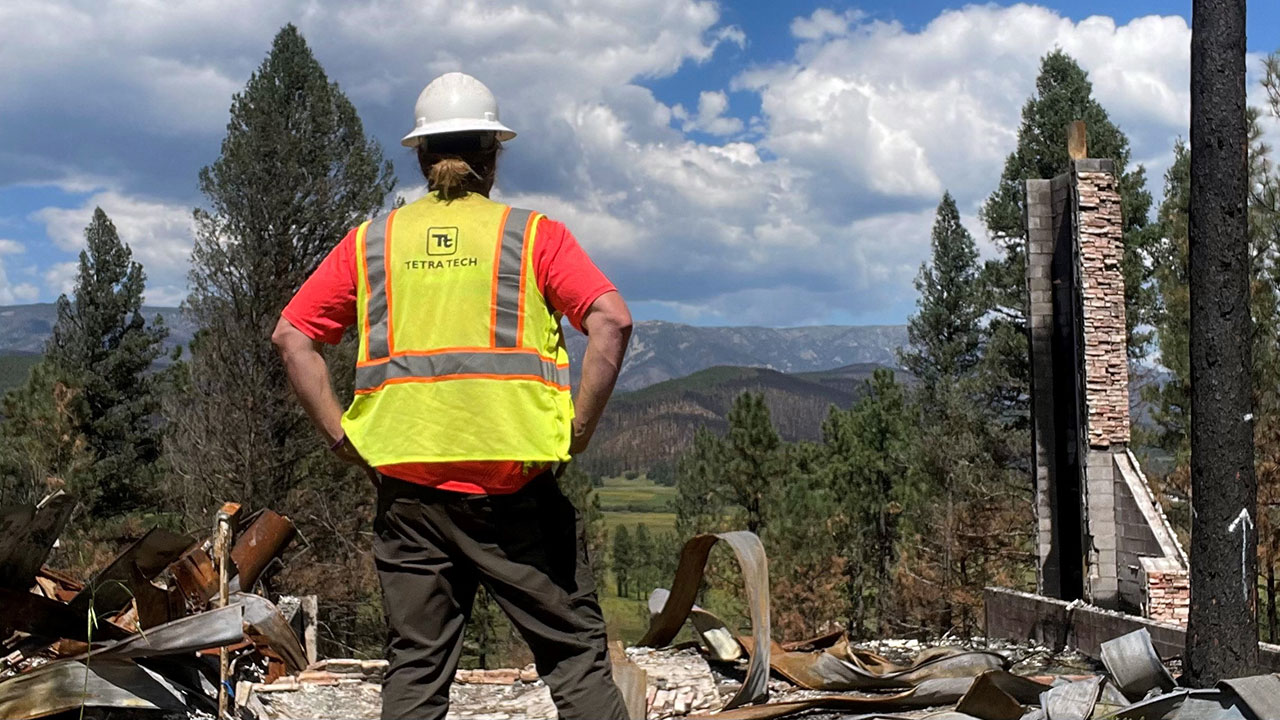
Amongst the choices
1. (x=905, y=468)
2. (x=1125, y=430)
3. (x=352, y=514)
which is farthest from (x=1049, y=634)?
(x=905, y=468)

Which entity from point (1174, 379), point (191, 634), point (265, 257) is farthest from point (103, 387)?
point (191, 634)

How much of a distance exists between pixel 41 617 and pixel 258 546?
1938mm

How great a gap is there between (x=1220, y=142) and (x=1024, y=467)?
28.4 meters

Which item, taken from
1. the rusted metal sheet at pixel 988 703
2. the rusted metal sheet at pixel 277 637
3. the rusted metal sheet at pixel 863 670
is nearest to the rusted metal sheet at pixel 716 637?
the rusted metal sheet at pixel 863 670

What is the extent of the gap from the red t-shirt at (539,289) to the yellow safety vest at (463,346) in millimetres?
27

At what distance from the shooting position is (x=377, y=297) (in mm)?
3250

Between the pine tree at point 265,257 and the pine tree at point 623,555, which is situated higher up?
the pine tree at point 265,257

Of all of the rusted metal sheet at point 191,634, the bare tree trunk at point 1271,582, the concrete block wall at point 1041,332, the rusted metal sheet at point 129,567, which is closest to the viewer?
the rusted metal sheet at point 191,634

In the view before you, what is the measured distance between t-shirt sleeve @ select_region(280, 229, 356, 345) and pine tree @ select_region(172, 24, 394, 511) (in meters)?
23.2

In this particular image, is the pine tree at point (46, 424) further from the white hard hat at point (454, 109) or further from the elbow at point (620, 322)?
the elbow at point (620, 322)

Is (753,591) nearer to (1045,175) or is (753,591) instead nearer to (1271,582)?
(1271,582)

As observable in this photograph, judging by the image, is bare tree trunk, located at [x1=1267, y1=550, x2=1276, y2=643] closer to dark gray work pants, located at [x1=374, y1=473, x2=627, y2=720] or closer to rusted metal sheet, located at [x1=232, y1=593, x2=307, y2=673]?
rusted metal sheet, located at [x1=232, y1=593, x2=307, y2=673]

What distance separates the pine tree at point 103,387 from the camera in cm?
3247

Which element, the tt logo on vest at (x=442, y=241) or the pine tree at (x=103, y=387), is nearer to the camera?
the tt logo on vest at (x=442, y=241)
